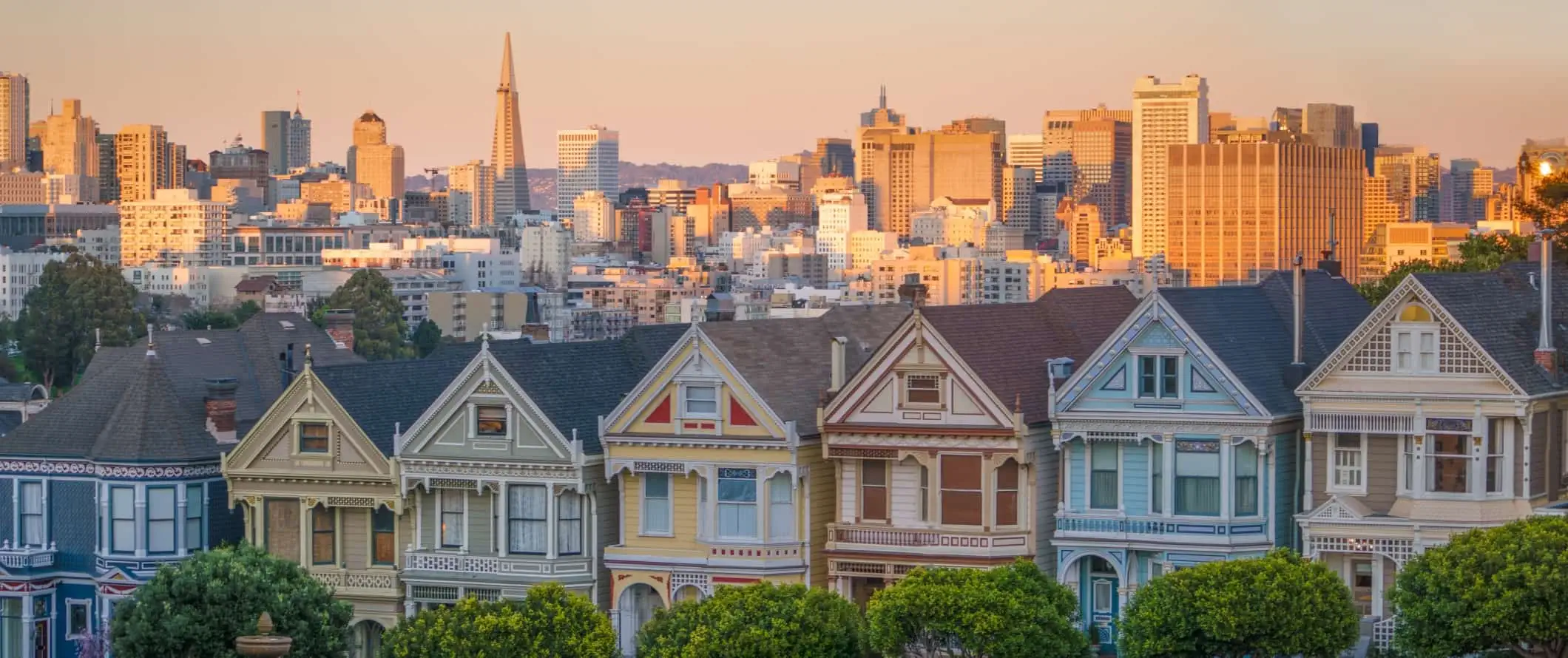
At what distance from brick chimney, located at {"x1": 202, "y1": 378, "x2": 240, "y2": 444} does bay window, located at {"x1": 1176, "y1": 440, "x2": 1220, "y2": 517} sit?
1917cm

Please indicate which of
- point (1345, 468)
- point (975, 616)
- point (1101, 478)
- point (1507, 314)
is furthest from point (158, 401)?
point (1507, 314)

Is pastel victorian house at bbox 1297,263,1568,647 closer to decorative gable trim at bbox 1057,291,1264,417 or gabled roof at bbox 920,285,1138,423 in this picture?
decorative gable trim at bbox 1057,291,1264,417

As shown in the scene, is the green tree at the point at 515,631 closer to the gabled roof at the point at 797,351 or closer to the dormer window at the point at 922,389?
the gabled roof at the point at 797,351

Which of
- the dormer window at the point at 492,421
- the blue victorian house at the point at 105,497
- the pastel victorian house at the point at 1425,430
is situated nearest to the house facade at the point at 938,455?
the pastel victorian house at the point at 1425,430

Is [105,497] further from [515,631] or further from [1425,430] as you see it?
[1425,430]

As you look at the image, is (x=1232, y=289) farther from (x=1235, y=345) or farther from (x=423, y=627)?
(x=423, y=627)

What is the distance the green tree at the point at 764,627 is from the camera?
160 ft

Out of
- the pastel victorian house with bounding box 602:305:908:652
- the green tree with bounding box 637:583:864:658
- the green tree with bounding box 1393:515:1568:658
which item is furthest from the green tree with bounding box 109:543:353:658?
the green tree with bounding box 1393:515:1568:658

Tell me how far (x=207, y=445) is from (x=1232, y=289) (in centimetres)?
1948

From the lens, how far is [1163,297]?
5009 centimetres

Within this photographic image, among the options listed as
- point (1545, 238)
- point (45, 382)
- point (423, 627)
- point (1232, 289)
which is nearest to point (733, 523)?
point (423, 627)

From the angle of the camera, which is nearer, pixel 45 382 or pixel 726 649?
pixel 726 649

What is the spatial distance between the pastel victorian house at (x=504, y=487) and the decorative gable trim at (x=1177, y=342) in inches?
343

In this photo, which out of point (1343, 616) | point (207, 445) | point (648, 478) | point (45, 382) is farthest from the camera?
point (45, 382)
